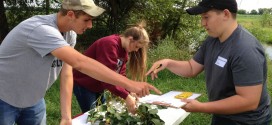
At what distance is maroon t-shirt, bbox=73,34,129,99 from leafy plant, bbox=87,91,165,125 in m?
0.29

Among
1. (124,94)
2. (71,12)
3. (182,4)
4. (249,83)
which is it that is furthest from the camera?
(182,4)

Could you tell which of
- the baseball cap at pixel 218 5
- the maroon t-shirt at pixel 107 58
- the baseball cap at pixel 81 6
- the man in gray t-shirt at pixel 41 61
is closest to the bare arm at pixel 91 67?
the man in gray t-shirt at pixel 41 61

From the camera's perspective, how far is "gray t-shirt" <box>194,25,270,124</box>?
2.03m

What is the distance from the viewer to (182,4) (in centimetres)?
1156

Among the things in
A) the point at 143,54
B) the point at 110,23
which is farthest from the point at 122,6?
the point at 143,54

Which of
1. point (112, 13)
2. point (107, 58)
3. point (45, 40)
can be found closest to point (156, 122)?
point (107, 58)

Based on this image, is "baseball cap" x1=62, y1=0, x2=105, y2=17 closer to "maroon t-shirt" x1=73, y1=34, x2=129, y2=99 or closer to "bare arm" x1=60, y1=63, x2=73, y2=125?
"bare arm" x1=60, y1=63, x2=73, y2=125

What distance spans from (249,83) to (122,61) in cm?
155

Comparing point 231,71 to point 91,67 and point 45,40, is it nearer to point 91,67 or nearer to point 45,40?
point 91,67

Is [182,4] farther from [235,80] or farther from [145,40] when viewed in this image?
[235,80]

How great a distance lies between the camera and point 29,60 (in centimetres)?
221

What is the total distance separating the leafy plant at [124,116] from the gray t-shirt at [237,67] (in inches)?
17.1

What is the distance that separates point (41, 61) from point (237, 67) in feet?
3.73

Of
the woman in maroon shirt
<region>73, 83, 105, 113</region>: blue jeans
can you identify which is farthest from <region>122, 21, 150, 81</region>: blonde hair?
<region>73, 83, 105, 113</region>: blue jeans
